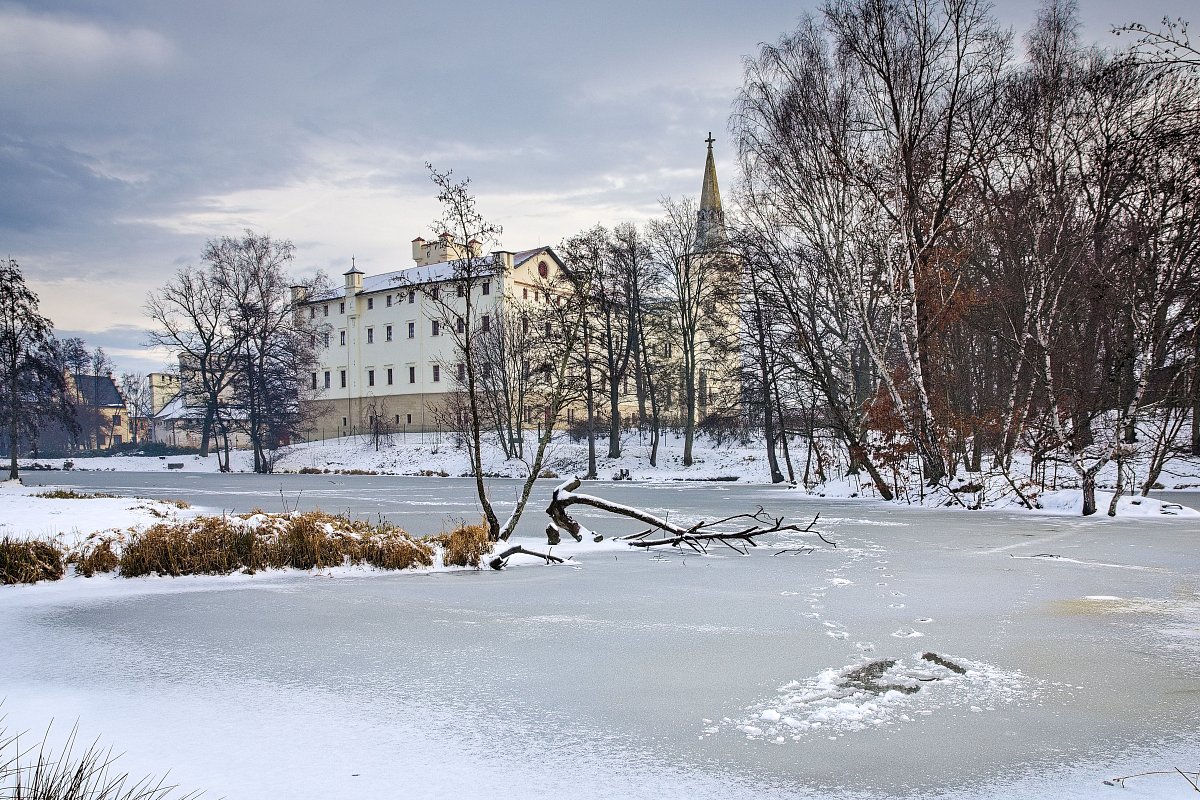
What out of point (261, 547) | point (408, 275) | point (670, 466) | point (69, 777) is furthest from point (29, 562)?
point (408, 275)

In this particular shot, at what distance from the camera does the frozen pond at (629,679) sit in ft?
12.5

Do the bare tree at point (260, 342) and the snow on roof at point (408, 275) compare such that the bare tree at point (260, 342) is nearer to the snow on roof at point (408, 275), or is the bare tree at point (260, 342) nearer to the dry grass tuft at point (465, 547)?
the snow on roof at point (408, 275)

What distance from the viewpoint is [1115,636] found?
21.1 ft

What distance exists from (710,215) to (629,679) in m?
26.4

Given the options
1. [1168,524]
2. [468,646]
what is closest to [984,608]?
[468,646]

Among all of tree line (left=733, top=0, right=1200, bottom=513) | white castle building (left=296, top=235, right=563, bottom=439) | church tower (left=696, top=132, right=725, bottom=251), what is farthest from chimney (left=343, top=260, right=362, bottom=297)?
tree line (left=733, top=0, right=1200, bottom=513)

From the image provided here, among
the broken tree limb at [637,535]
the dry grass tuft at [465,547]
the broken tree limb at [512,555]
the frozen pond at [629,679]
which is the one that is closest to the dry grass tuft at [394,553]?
the dry grass tuft at [465,547]

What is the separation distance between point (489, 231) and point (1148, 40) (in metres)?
7.91

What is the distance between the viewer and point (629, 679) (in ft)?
17.5

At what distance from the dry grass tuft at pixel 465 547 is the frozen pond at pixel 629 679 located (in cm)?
103

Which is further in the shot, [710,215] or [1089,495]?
[710,215]

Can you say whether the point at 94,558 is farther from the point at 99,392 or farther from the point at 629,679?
the point at 99,392

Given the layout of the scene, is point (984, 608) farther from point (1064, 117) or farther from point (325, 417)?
point (325, 417)

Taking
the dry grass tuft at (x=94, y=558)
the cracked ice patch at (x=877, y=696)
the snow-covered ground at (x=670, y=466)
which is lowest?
the snow-covered ground at (x=670, y=466)
